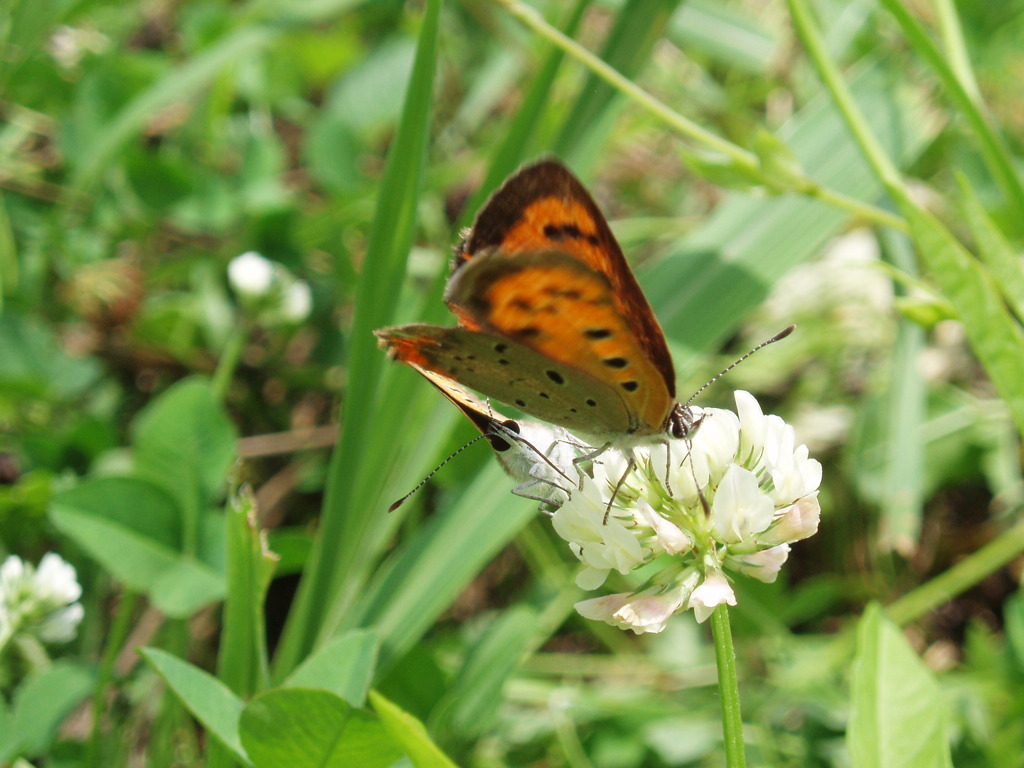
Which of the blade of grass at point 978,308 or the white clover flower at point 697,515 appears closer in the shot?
the white clover flower at point 697,515

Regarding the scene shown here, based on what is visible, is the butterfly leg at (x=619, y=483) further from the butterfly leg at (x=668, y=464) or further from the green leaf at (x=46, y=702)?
the green leaf at (x=46, y=702)

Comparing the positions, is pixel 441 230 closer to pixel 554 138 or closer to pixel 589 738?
pixel 554 138

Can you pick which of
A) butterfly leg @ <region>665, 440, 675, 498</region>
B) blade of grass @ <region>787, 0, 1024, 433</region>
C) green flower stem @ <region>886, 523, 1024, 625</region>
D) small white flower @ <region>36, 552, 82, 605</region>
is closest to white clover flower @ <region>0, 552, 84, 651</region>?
small white flower @ <region>36, 552, 82, 605</region>

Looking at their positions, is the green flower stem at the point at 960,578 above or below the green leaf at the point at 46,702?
above

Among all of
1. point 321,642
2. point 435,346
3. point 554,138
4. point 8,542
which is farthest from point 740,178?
point 8,542

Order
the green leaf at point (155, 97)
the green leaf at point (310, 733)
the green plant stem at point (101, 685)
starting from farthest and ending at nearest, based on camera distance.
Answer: the green leaf at point (155, 97)
the green plant stem at point (101, 685)
the green leaf at point (310, 733)

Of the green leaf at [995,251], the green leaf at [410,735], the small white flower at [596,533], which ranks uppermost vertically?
the green leaf at [995,251]

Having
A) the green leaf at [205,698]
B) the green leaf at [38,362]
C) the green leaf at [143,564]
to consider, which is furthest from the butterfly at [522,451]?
the green leaf at [38,362]
